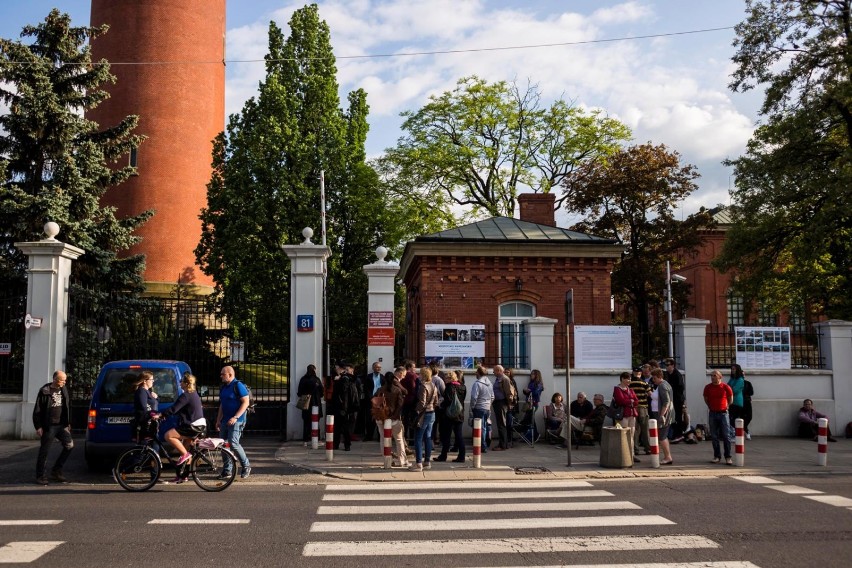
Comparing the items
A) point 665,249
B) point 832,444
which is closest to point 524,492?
point 832,444

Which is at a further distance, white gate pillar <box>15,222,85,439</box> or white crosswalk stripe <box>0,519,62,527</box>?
white gate pillar <box>15,222,85,439</box>

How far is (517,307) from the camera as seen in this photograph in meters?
22.9

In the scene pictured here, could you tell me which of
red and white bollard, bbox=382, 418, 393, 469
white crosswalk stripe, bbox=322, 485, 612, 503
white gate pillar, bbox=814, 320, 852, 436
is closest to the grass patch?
red and white bollard, bbox=382, 418, 393, 469

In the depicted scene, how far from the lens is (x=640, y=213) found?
38312 millimetres

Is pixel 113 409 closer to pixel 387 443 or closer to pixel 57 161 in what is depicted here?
pixel 387 443


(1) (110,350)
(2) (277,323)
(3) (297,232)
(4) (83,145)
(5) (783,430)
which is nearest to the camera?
(5) (783,430)

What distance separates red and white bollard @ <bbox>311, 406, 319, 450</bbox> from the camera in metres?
14.6

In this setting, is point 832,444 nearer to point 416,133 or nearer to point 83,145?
point 83,145

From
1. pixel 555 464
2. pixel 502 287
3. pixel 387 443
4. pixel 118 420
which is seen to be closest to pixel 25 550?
pixel 118 420

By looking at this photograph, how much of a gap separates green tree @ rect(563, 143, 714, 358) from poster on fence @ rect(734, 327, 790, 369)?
735 inches

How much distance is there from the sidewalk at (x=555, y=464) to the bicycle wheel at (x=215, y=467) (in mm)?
2128

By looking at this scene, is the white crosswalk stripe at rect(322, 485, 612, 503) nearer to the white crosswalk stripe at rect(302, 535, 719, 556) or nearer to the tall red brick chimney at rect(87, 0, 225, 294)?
the white crosswalk stripe at rect(302, 535, 719, 556)

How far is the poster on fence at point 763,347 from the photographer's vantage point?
703 inches

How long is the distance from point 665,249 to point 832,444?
71.6 feet
